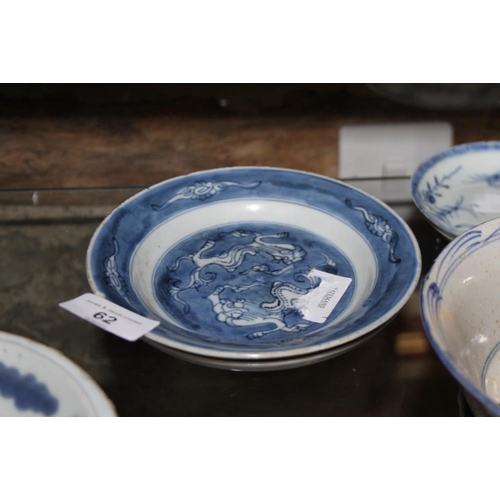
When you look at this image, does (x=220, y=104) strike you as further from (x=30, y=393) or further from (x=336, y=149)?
(x=30, y=393)

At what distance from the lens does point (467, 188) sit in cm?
69

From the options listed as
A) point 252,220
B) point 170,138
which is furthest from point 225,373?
point 170,138

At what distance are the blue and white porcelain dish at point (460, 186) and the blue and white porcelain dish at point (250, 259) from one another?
0.26 ft

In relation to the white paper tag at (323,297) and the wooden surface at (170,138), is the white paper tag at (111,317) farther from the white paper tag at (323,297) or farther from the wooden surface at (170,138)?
the wooden surface at (170,138)

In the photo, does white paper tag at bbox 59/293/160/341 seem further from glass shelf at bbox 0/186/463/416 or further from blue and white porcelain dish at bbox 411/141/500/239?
blue and white porcelain dish at bbox 411/141/500/239

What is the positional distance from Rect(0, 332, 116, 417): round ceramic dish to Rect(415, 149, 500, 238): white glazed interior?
1.24 feet

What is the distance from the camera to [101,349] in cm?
55

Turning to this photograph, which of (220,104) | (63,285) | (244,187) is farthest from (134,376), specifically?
(220,104)

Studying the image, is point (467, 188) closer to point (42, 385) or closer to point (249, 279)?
point (249, 279)

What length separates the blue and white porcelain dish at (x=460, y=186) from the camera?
65 centimetres

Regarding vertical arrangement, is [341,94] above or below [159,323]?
above

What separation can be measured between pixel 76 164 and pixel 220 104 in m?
0.20

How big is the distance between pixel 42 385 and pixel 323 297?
26cm

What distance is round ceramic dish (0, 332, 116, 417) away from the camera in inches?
17.4
